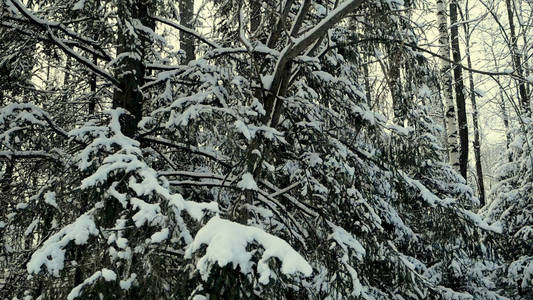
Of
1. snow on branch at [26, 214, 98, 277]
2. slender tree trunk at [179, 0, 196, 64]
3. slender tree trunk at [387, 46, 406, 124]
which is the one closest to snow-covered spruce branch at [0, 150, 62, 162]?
snow on branch at [26, 214, 98, 277]

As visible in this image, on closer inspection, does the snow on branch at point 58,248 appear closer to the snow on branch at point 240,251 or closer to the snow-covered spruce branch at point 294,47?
the snow on branch at point 240,251

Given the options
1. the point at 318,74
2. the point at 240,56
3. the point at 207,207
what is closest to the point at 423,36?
the point at 318,74

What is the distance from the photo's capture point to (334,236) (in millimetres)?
3881

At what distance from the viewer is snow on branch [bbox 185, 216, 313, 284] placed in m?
1.99

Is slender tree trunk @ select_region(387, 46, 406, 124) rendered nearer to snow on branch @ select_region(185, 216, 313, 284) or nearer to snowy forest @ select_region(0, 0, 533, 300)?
snowy forest @ select_region(0, 0, 533, 300)

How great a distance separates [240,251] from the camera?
2.06 m

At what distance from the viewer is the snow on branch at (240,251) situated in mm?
1986

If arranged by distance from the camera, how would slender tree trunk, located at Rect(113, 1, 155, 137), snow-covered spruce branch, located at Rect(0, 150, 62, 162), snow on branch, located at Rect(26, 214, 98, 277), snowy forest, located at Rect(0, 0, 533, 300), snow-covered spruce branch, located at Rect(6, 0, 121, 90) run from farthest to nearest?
slender tree trunk, located at Rect(113, 1, 155, 137) → snow-covered spruce branch, located at Rect(0, 150, 62, 162) → snow-covered spruce branch, located at Rect(6, 0, 121, 90) → snowy forest, located at Rect(0, 0, 533, 300) → snow on branch, located at Rect(26, 214, 98, 277)

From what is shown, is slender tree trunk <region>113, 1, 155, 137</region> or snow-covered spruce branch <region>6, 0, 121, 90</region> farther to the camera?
slender tree trunk <region>113, 1, 155, 137</region>

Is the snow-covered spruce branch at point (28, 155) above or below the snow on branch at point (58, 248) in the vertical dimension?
above

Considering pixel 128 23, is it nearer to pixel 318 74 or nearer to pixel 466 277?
pixel 318 74

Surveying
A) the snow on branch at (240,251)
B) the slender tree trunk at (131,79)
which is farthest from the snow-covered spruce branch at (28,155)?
the snow on branch at (240,251)

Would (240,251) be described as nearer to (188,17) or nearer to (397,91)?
(397,91)

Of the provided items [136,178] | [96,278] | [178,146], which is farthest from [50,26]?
[96,278]
